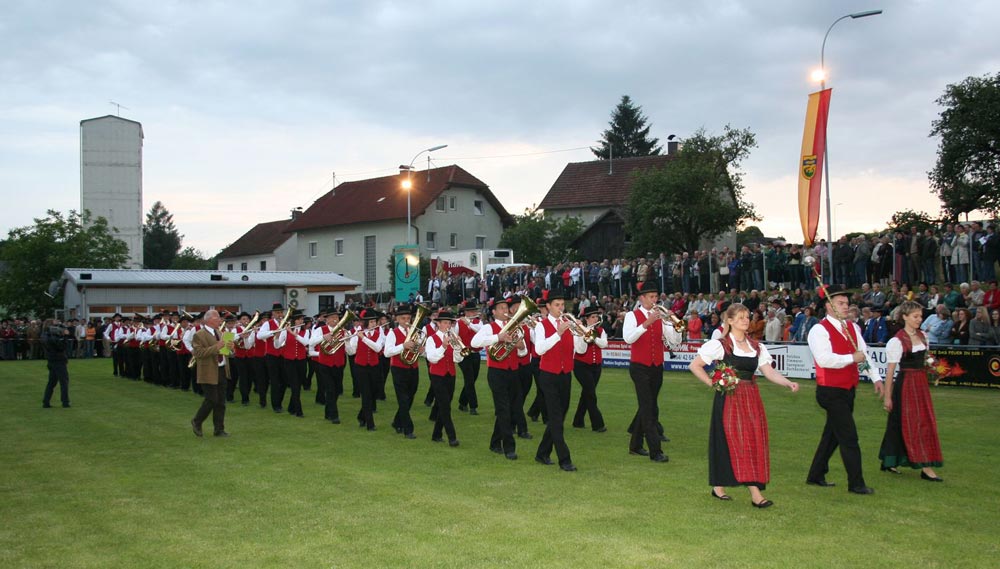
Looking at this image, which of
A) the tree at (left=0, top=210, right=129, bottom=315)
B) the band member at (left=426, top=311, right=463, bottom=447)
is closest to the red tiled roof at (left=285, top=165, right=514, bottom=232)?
the tree at (left=0, top=210, right=129, bottom=315)

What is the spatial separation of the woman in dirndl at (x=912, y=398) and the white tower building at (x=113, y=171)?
5640 centimetres

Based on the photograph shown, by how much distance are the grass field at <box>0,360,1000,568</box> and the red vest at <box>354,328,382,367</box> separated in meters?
1.16

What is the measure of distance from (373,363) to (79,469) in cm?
475

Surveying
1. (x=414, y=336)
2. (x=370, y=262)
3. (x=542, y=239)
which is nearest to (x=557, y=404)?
(x=414, y=336)

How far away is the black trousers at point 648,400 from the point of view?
1039 cm

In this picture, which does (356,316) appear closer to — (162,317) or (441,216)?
(162,317)

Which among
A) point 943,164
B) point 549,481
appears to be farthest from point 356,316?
point 943,164

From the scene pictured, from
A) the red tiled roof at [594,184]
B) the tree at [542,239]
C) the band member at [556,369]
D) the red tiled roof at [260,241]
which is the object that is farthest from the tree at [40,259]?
the band member at [556,369]

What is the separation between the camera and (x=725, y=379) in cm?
779

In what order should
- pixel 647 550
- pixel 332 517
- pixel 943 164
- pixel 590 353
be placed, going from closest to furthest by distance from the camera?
pixel 647 550 → pixel 332 517 → pixel 590 353 → pixel 943 164

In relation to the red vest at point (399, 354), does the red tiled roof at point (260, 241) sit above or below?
above

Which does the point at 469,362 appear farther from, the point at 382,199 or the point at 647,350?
the point at 382,199

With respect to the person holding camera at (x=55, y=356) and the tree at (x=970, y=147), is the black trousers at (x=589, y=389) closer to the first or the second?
the person holding camera at (x=55, y=356)

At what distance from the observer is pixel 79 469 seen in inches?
415
